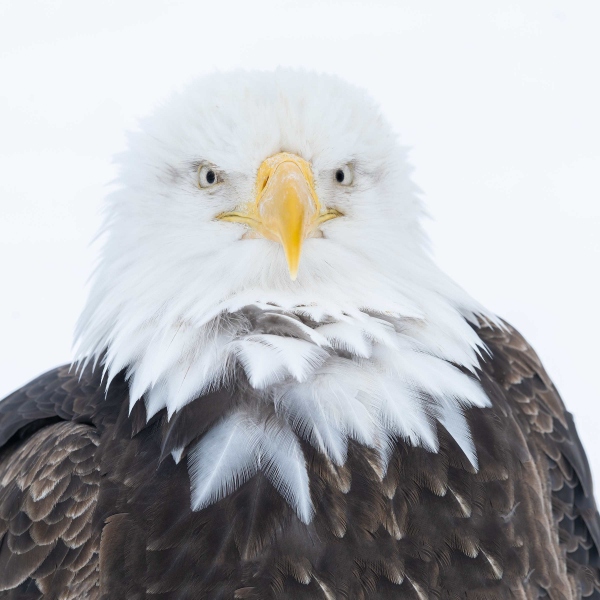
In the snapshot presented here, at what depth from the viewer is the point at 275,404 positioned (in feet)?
8.34

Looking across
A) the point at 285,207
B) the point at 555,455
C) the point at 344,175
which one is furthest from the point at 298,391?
the point at 555,455

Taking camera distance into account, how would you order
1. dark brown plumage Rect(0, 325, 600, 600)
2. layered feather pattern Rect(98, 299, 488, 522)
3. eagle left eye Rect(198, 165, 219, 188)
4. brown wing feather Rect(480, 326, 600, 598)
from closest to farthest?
dark brown plumage Rect(0, 325, 600, 600), layered feather pattern Rect(98, 299, 488, 522), eagle left eye Rect(198, 165, 219, 188), brown wing feather Rect(480, 326, 600, 598)

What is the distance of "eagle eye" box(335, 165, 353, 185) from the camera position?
2.74m

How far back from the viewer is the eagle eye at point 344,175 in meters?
2.74

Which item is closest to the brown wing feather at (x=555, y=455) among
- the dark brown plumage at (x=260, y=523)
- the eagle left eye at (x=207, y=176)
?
the dark brown plumage at (x=260, y=523)

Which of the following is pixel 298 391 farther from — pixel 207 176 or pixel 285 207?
pixel 207 176

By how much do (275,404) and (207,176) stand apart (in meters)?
0.69

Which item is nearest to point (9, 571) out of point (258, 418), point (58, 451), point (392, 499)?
point (58, 451)

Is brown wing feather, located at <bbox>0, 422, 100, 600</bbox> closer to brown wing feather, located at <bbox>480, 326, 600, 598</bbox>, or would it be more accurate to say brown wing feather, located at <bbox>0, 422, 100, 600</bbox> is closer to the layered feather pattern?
the layered feather pattern

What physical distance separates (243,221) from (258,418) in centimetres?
56

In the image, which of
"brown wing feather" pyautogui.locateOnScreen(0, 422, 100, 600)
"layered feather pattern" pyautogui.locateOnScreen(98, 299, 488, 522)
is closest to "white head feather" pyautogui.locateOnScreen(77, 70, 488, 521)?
"layered feather pattern" pyautogui.locateOnScreen(98, 299, 488, 522)

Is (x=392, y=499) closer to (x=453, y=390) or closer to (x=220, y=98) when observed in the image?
(x=453, y=390)

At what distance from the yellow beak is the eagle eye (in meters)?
0.11

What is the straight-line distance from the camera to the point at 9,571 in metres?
2.53
